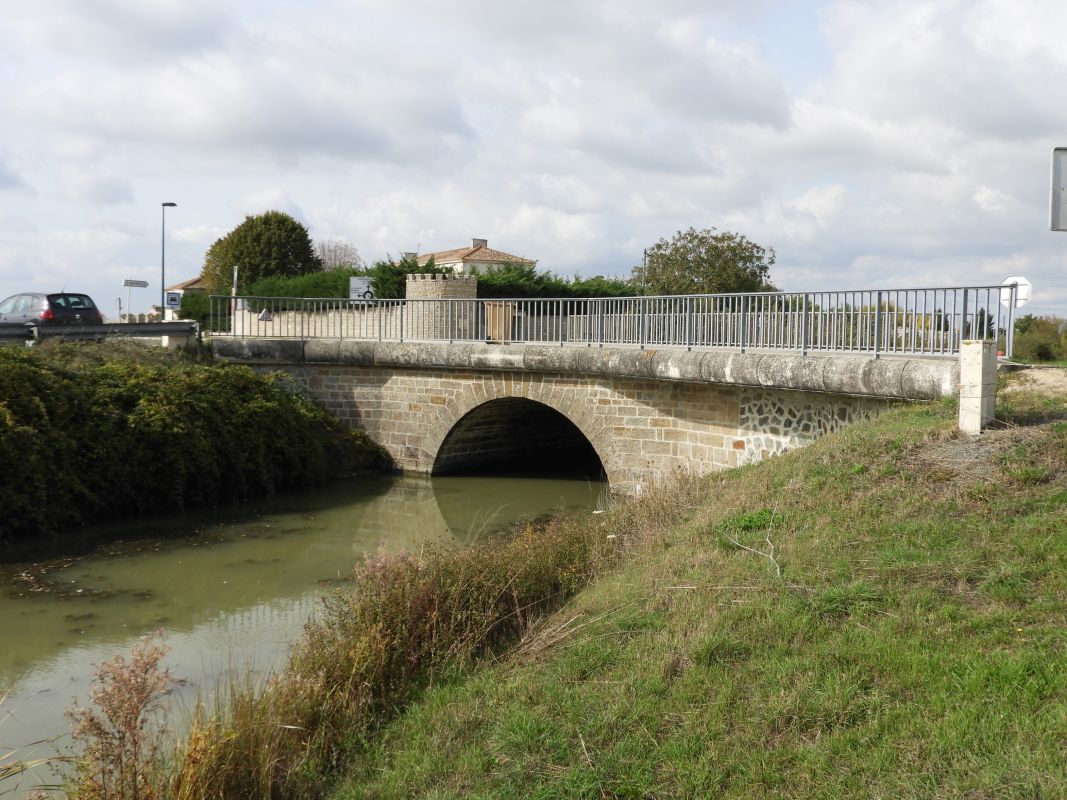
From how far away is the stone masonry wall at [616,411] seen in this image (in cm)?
1115

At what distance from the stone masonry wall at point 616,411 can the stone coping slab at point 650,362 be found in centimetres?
35

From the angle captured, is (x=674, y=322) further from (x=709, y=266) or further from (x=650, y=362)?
(x=709, y=266)

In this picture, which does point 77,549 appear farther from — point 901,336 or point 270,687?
point 901,336

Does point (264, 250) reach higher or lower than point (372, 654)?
higher

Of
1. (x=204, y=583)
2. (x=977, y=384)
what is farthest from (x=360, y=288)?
(x=977, y=384)

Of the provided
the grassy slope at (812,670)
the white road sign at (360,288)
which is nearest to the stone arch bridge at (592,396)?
the grassy slope at (812,670)

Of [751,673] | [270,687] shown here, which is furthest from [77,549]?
[751,673]

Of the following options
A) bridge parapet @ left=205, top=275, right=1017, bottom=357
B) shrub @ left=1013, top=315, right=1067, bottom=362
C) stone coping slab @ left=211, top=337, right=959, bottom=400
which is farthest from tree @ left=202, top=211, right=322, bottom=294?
shrub @ left=1013, top=315, right=1067, bottom=362

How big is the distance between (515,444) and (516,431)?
0.43 m

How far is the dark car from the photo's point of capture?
1833 centimetres

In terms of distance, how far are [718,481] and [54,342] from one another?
11.1 m

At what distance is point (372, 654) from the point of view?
526 centimetres

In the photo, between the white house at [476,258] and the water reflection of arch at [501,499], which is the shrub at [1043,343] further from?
the white house at [476,258]

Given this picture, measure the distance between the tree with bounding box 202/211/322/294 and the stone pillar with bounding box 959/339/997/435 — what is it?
37.3m
